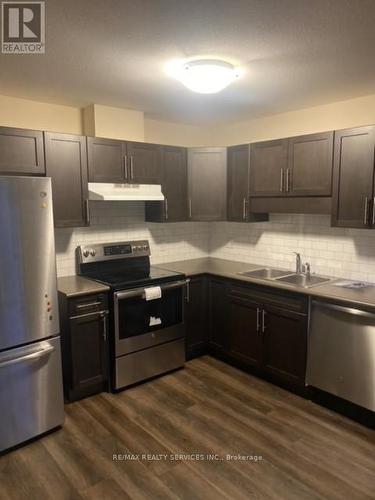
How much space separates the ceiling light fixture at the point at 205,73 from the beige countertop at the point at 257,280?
1.65 metres

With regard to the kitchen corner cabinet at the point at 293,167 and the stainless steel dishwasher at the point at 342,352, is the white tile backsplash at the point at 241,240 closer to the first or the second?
the kitchen corner cabinet at the point at 293,167

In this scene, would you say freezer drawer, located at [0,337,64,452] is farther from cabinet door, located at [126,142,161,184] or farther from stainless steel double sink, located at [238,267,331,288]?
stainless steel double sink, located at [238,267,331,288]

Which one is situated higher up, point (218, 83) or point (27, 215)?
point (218, 83)

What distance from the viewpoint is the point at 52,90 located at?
2926mm

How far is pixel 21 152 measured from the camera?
2.84m

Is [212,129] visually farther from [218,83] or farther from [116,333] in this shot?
[116,333]

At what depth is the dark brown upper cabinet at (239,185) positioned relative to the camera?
3753 millimetres

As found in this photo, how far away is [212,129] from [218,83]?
6.90 feet

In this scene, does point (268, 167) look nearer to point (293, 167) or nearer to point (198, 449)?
point (293, 167)

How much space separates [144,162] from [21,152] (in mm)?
1137

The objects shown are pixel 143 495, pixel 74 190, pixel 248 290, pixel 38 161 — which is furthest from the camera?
pixel 248 290

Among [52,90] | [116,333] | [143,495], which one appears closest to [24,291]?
[116,333]

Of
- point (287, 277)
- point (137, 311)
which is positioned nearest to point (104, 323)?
Result: point (137, 311)

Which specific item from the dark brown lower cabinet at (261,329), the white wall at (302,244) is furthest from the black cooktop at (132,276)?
the white wall at (302,244)
